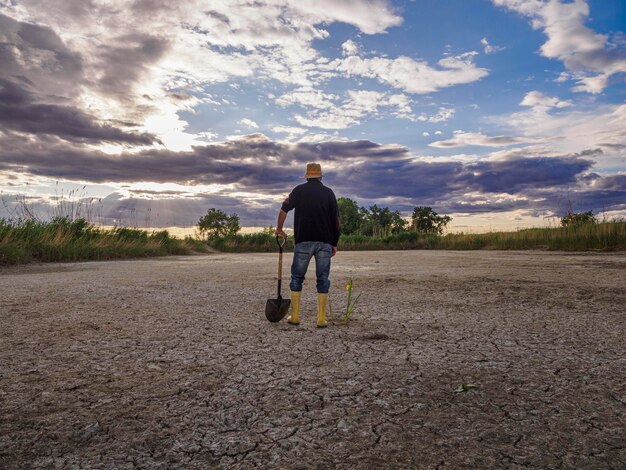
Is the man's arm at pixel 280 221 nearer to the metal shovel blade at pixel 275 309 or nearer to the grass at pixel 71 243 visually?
the metal shovel blade at pixel 275 309

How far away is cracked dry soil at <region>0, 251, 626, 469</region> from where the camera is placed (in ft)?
6.76

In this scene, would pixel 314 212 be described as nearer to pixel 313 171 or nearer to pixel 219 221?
pixel 313 171

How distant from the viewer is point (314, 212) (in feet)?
15.8

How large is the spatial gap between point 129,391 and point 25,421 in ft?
1.79

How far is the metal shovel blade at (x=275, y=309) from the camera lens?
4.69 m

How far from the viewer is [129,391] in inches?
109

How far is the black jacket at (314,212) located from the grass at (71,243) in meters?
10.5

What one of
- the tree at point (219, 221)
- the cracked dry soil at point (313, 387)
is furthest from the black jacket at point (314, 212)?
the tree at point (219, 221)

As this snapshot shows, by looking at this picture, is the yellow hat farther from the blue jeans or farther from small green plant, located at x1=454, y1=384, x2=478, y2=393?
small green plant, located at x1=454, y1=384, x2=478, y2=393

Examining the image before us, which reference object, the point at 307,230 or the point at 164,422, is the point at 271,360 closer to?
the point at 164,422

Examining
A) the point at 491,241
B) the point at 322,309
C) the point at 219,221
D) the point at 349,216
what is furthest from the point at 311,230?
the point at 349,216

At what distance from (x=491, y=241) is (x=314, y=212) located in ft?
64.6

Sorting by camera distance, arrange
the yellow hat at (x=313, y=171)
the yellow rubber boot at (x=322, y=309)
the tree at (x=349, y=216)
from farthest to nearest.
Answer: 1. the tree at (x=349, y=216)
2. the yellow hat at (x=313, y=171)
3. the yellow rubber boot at (x=322, y=309)

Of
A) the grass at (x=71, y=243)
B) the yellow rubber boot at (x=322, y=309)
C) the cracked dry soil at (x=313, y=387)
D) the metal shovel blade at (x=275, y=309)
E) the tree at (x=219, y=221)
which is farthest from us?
the tree at (x=219, y=221)
